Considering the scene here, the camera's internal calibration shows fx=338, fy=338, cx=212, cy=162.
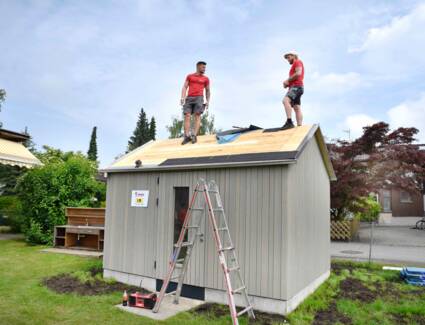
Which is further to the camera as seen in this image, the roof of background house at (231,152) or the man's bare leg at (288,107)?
the man's bare leg at (288,107)

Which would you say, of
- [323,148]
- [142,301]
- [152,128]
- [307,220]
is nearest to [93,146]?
[152,128]

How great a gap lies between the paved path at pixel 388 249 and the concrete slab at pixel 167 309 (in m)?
7.56

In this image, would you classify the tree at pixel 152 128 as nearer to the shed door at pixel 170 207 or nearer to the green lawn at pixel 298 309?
the green lawn at pixel 298 309

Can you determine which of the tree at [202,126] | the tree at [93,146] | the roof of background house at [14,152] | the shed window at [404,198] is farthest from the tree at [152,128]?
the shed window at [404,198]

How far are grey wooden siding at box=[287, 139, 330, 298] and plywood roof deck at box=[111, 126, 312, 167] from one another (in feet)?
1.32

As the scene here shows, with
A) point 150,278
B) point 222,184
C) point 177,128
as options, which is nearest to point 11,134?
point 150,278

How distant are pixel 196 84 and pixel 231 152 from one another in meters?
2.95

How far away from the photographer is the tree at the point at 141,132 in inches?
1614

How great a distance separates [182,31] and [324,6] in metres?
4.41

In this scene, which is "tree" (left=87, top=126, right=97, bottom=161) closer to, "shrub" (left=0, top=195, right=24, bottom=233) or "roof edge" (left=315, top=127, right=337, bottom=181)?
"shrub" (left=0, top=195, right=24, bottom=233)

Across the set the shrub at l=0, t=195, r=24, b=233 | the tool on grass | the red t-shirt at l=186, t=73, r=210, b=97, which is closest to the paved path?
the red t-shirt at l=186, t=73, r=210, b=97

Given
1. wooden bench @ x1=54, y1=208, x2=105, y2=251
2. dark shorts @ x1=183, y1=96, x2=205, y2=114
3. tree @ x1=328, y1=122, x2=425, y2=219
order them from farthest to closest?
tree @ x1=328, y1=122, x2=425, y2=219 → wooden bench @ x1=54, y1=208, x2=105, y2=251 → dark shorts @ x1=183, y1=96, x2=205, y2=114

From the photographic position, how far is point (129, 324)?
5.24m

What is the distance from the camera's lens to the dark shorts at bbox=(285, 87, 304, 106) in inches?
307
